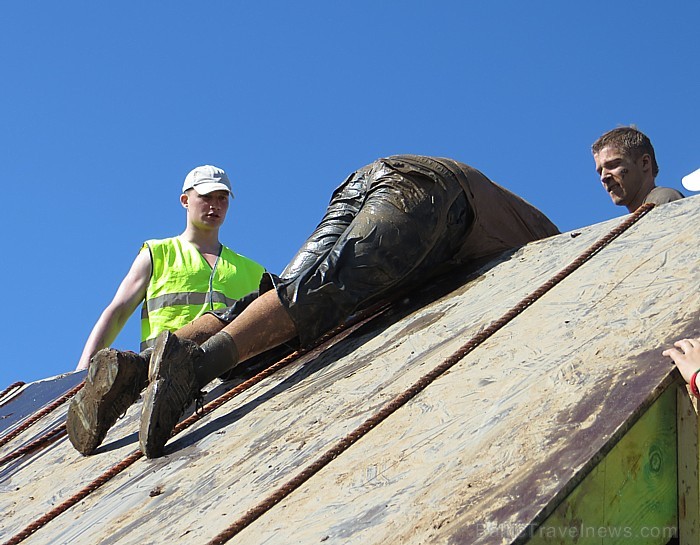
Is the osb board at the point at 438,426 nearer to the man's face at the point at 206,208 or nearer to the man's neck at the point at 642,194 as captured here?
the man's neck at the point at 642,194

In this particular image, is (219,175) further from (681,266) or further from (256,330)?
(681,266)

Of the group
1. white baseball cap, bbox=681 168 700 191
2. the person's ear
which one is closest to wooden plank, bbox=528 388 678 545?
white baseball cap, bbox=681 168 700 191

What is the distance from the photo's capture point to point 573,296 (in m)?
3.39

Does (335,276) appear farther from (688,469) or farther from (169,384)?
(688,469)

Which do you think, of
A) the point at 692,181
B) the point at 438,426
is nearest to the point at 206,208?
the point at 692,181

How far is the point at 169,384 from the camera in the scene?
3.65 m

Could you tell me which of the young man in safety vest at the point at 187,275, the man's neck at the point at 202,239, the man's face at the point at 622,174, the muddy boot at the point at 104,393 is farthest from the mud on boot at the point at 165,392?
the man's neck at the point at 202,239

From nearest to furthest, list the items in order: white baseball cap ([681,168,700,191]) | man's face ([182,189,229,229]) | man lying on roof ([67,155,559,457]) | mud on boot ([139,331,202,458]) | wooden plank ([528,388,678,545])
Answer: wooden plank ([528,388,678,545]) < mud on boot ([139,331,202,458]) < man lying on roof ([67,155,559,457]) < white baseball cap ([681,168,700,191]) < man's face ([182,189,229,229])

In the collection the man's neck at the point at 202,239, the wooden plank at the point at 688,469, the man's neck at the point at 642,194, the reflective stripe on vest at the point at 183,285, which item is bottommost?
the wooden plank at the point at 688,469

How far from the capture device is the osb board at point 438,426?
242 cm

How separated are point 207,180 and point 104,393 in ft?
6.38

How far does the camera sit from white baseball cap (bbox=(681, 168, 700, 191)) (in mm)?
4191

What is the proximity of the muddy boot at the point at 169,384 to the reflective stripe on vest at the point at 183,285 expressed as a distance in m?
1.53

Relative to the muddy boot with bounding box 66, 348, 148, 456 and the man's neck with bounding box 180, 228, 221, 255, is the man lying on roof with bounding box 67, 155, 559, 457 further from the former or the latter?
the man's neck with bounding box 180, 228, 221, 255
